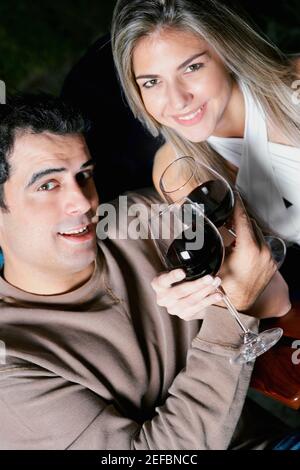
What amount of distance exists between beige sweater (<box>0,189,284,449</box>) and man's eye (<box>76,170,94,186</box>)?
0.24 meters

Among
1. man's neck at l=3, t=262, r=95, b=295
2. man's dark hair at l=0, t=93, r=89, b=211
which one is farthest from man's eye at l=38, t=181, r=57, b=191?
man's neck at l=3, t=262, r=95, b=295

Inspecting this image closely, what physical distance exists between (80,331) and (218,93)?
0.83 metres

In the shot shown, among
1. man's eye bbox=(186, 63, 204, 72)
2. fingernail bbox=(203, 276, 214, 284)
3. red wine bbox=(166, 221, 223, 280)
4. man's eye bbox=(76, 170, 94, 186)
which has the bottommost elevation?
fingernail bbox=(203, 276, 214, 284)

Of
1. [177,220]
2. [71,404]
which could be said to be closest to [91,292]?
[71,404]

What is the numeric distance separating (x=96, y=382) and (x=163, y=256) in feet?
1.55

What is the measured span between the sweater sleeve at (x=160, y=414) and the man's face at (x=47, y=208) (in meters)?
0.33

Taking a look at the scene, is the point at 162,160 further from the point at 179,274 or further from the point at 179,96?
the point at 179,274

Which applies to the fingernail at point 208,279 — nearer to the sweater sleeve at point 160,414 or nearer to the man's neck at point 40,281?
the sweater sleeve at point 160,414

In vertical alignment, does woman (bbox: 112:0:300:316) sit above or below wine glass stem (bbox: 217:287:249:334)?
above

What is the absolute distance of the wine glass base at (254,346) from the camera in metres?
1.39

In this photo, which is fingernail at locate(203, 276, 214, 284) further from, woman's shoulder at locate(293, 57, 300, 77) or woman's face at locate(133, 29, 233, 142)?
woman's shoulder at locate(293, 57, 300, 77)

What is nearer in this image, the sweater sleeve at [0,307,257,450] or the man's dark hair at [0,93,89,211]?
the sweater sleeve at [0,307,257,450]

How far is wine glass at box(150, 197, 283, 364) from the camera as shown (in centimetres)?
127

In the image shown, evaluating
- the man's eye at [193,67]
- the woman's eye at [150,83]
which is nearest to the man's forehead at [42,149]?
the woman's eye at [150,83]
